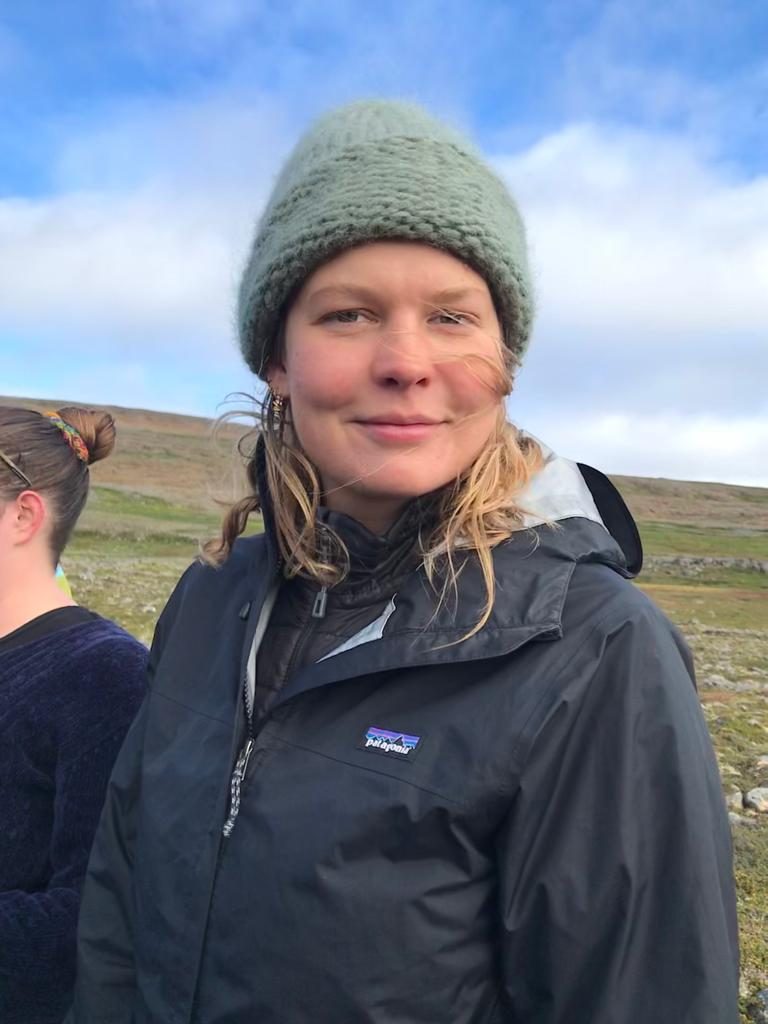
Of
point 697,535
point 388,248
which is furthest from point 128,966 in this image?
point 697,535

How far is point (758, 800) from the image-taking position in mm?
6215

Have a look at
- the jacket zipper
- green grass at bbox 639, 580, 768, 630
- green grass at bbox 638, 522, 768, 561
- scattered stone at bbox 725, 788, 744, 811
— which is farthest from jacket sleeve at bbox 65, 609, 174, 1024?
green grass at bbox 638, 522, 768, 561

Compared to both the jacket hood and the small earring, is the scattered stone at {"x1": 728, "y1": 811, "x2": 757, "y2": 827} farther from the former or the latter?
the small earring

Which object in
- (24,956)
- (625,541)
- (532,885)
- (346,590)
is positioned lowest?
(24,956)

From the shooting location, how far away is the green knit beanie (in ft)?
6.77

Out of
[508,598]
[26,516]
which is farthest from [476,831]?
[26,516]

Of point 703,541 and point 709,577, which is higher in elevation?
point 703,541

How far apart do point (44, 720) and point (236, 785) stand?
3.39 ft

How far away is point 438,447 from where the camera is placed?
2096mm

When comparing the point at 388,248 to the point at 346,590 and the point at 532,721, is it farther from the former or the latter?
the point at 532,721

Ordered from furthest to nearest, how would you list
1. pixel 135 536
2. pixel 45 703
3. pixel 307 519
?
pixel 135 536 → pixel 45 703 → pixel 307 519

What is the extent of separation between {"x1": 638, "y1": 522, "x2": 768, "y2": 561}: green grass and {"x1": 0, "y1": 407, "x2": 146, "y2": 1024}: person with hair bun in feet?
126

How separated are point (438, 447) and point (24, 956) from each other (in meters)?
2.00

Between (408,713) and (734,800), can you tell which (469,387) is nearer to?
(408,713)
